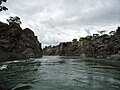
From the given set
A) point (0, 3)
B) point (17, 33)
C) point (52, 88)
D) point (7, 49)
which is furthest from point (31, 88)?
point (17, 33)

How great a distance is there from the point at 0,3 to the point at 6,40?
4217 inches

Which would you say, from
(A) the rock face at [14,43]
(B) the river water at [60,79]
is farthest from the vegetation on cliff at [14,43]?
(B) the river water at [60,79]

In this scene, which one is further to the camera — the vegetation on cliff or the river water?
the vegetation on cliff

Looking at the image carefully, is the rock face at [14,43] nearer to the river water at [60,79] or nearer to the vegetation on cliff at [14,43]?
the vegetation on cliff at [14,43]

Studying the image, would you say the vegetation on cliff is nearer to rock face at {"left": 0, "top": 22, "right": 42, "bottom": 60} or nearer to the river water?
rock face at {"left": 0, "top": 22, "right": 42, "bottom": 60}

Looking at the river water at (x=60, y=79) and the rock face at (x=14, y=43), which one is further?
the rock face at (x=14, y=43)

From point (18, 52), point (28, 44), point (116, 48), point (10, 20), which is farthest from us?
point (10, 20)

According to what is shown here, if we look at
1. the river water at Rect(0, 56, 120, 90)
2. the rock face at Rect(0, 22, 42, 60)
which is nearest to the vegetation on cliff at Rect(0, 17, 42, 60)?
the rock face at Rect(0, 22, 42, 60)

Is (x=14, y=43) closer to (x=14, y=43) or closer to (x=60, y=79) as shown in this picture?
(x=14, y=43)

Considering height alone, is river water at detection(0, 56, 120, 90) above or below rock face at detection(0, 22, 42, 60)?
below

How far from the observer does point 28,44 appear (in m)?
144

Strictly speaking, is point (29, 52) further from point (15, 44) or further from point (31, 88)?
point (31, 88)

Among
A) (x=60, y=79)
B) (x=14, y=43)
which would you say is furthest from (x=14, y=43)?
Answer: (x=60, y=79)

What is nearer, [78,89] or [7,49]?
[78,89]
